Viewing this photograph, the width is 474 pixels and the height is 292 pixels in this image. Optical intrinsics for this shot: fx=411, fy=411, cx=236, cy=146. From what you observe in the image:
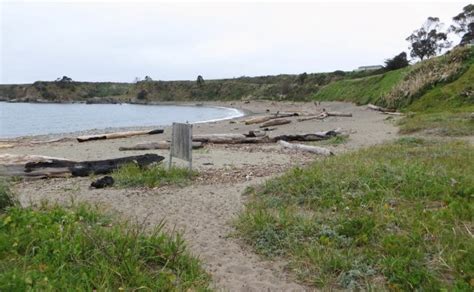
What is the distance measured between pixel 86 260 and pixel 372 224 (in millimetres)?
3263

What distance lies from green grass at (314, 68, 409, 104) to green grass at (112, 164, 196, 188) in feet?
91.5

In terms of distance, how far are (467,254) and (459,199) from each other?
5.98 ft

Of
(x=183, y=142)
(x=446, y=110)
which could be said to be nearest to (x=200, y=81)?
(x=446, y=110)

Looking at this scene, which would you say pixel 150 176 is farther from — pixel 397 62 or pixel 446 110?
pixel 397 62

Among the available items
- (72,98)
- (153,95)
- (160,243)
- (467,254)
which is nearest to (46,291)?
(160,243)

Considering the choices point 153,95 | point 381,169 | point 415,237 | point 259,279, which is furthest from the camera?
point 153,95

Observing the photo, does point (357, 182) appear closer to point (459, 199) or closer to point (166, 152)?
point (459, 199)

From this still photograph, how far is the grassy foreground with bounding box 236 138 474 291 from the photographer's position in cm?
395

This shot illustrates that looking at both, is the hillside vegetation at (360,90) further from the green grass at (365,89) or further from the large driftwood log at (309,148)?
the large driftwood log at (309,148)

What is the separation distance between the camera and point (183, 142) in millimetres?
9320

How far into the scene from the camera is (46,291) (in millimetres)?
3168

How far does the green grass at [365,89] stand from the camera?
35906 mm

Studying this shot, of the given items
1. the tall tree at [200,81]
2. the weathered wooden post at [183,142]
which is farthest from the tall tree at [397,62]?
the tall tree at [200,81]

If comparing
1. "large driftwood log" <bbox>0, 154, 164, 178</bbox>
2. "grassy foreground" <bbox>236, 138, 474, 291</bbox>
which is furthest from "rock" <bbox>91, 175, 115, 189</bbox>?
"grassy foreground" <bbox>236, 138, 474, 291</bbox>
